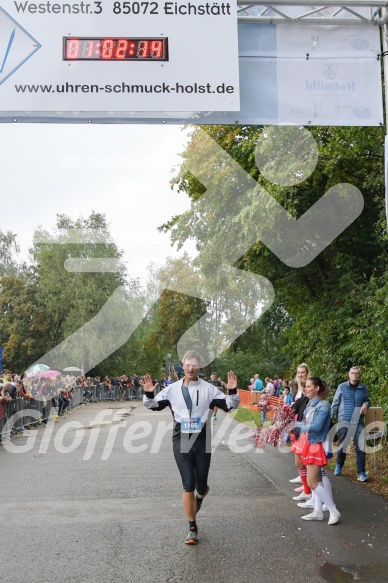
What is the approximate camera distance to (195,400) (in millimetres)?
7832

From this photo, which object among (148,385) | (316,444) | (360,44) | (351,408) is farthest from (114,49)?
(351,408)

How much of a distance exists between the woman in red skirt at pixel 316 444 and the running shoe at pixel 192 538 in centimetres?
152

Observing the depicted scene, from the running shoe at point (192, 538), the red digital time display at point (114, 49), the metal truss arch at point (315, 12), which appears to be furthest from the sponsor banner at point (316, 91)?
the running shoe at point (192, 538)

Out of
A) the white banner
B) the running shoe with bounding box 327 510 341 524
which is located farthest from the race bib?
the white banner

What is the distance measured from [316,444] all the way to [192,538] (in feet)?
6.01

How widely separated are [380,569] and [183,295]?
1879 inches

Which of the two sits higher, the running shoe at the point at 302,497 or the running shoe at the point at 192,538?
the running shoe at the point at 192,538

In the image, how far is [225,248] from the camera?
19.4 m

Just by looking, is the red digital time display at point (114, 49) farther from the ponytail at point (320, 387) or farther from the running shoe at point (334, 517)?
the running shoe at point (334, 517)

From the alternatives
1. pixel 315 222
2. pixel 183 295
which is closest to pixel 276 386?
pixel 315 222

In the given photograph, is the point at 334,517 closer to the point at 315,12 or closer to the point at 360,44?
the point at 360,44

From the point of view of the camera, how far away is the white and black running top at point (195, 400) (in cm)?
781

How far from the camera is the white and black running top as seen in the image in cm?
781

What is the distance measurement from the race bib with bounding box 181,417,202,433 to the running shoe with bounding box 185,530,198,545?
982 millimetres
